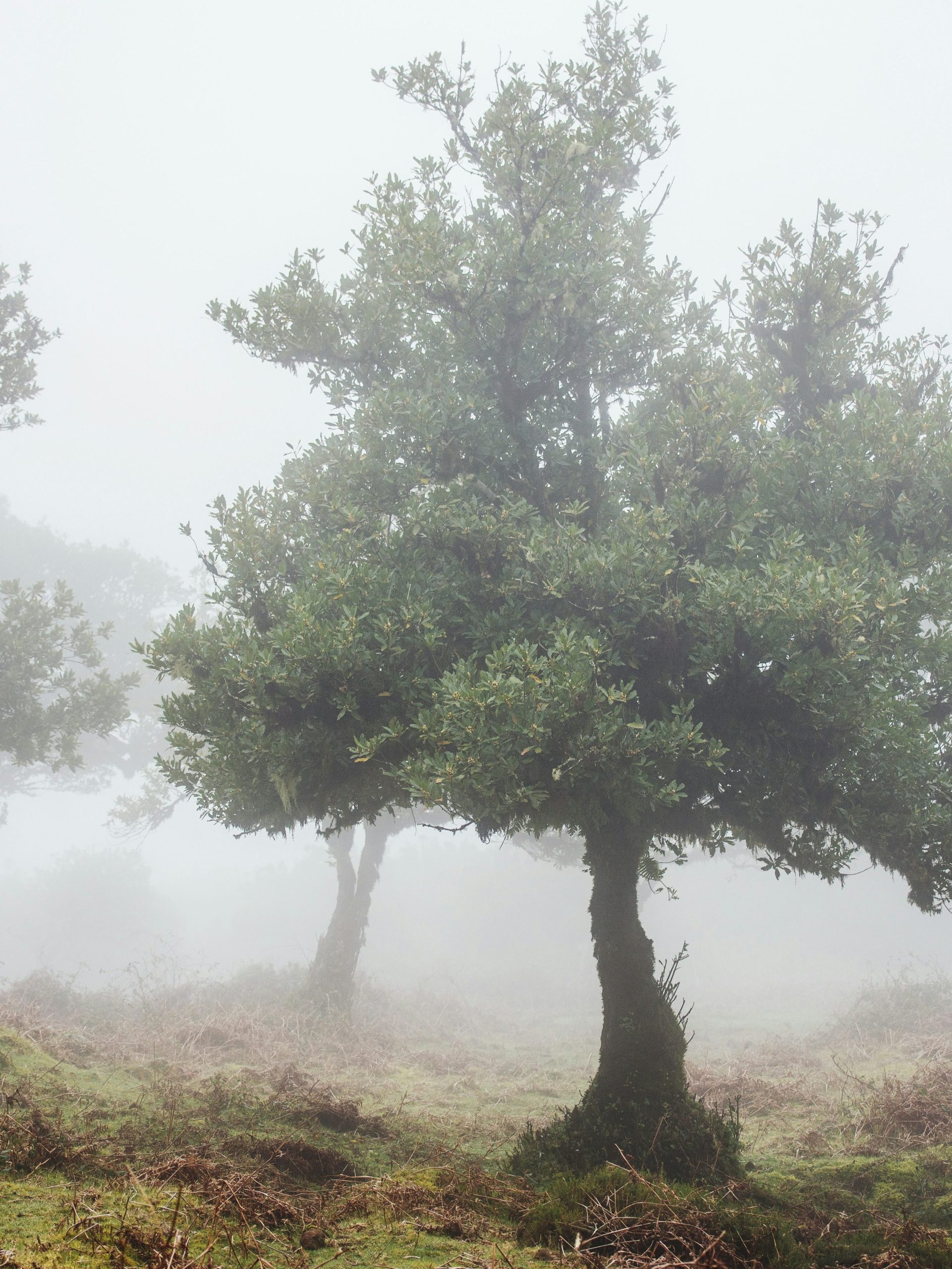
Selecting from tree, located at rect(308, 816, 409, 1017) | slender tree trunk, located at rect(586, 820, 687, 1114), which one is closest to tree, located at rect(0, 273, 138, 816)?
tree, located at rect(308, 816, 409, 1017)

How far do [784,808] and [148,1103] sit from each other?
10482 mm

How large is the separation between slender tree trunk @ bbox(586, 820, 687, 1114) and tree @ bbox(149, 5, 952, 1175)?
5 cm

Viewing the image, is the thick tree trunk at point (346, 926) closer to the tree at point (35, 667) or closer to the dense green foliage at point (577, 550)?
the tree at point (35, 667)

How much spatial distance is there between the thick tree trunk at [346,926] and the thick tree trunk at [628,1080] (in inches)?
544

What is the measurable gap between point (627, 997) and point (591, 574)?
655cm

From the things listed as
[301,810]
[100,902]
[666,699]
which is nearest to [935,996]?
[666,699]

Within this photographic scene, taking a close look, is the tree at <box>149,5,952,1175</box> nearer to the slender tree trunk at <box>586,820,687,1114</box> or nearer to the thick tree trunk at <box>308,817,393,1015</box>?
the slender tree trunk at <box>586,820,687,1114</box>

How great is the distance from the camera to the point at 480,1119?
43.0 feet

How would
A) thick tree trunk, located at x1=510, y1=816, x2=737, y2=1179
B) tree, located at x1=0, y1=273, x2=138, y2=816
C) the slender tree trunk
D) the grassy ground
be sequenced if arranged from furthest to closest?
tree, located at x1=0, y1=273, x2=138, y2=816, the slender tree trunk, thick tree trunk, located at x1=510, y1=816, x2=737, y2=1179, the grassy ground

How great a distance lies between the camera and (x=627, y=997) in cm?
1090

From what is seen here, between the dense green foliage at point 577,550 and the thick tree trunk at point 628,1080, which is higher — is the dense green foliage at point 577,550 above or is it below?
above

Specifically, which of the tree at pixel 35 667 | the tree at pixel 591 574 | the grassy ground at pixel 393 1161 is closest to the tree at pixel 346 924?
the grassy ground at pixel 393 1161

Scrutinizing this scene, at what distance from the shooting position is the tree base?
28.9 ft

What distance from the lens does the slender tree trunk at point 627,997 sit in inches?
397
